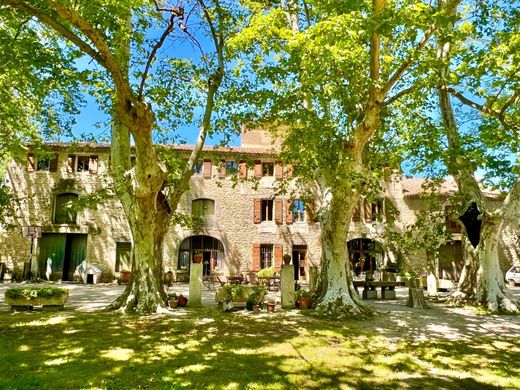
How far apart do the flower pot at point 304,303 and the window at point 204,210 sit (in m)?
12.7

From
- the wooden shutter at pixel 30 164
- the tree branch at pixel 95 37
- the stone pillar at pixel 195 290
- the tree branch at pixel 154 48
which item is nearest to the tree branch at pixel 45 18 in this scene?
the tree branch at pixel 95 37

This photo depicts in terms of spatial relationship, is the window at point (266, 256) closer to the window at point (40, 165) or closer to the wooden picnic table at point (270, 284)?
the wooden picnic table at point (270, 284)

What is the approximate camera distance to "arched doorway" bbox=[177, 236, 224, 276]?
75.1 ft

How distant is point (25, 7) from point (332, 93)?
→ 7084mm

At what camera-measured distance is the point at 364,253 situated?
24281 mm

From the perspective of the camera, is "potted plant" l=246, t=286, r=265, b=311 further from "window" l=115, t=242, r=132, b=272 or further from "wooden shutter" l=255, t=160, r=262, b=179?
"window" l=115, t=242, r=132, b=272

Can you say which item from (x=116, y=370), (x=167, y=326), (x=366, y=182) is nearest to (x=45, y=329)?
(x=167, y=326)

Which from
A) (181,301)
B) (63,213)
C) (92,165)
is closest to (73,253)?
(63,213)

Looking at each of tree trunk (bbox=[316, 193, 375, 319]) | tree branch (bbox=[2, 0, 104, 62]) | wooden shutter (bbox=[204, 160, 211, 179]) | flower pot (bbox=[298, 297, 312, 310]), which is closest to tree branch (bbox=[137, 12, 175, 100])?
tree branch (bbox=[2, 0, 104, 62])

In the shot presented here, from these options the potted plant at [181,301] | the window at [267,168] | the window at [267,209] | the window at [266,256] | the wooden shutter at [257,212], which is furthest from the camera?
the window at [267,168]

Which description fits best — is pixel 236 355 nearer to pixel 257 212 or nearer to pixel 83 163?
pixel 257 212

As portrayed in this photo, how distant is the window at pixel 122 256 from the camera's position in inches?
866

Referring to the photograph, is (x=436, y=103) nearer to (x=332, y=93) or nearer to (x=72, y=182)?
(x=332, y=93)

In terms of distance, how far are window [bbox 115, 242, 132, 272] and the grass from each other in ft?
43.0
